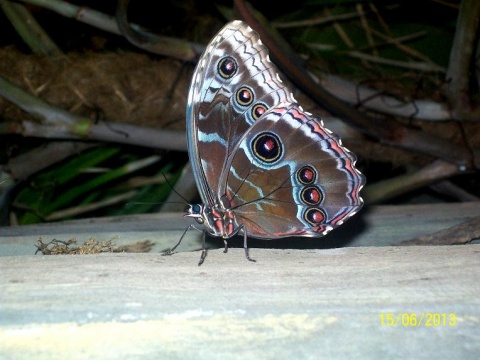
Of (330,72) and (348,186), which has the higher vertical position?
(330,72)

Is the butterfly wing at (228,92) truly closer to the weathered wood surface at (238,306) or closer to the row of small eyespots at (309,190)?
the row of small eyespots at (309,190)

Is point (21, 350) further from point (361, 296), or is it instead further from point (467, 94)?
point (467, 94)

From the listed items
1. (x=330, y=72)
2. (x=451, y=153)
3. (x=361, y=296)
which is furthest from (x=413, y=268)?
(x=330, y=72)

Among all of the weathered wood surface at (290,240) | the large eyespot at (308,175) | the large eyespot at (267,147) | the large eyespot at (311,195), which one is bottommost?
the weathered wood surface at (290,240)

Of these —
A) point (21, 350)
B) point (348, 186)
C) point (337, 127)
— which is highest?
point (337, 127)

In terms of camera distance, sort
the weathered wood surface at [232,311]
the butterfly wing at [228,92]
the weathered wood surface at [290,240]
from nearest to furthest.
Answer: the weathered wood surface at [232,311] < the butterfly wing at [228,92] < the weathered wood surface at [290,240]

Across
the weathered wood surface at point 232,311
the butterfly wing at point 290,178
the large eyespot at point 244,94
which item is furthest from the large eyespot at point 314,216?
the weathered wood surface at point 232,311

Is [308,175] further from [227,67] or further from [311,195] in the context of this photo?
[227,67]
